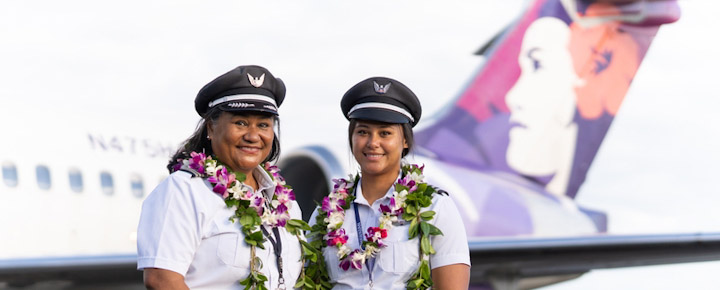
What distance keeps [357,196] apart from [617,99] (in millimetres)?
11052

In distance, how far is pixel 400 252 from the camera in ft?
10.4

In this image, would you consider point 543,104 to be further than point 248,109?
Yes

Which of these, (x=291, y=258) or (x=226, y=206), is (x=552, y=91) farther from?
(x=226, y=206)

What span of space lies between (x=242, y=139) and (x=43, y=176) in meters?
6.14

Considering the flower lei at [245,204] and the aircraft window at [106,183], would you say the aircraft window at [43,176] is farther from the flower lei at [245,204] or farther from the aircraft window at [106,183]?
the flower lei at [245,204]

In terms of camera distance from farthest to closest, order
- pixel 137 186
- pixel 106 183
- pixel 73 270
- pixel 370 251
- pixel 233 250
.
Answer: pixel 137 186 < pixel 106 183 < pixel 73 270 < pixel 370 251 < pixel 233 250

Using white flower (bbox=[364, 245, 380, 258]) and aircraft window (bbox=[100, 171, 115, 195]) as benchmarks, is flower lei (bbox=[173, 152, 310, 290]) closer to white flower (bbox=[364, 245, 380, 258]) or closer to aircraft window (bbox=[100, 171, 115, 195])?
white flower (bbox=[364, 245, 380, 258])

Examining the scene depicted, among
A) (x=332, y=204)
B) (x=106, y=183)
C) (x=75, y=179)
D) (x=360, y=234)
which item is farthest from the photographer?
(x=106, y=183)

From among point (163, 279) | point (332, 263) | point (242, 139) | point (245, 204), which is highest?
point (242, 139)

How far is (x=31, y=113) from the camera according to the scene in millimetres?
8695

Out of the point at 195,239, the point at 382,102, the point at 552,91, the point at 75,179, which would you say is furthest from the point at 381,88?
the point at 552,91

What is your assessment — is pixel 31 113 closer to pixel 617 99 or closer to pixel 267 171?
pixel 267 171

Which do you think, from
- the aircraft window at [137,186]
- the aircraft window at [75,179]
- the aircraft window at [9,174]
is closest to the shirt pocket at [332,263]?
the aircraft window at [9,174]

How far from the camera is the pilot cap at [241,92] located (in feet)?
9.68
